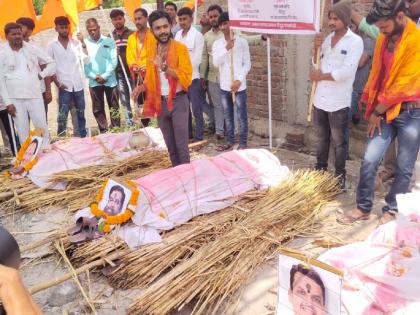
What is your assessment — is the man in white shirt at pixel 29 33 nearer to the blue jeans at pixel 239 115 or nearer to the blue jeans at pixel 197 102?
the blue jeans at pixel 197 102

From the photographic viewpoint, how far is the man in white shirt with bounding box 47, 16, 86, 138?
6.36 metres

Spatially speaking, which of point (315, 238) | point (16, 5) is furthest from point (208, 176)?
point (16, 5)

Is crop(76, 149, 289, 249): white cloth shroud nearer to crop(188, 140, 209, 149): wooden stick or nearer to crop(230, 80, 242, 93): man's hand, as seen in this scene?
A: crop(230, 80, 242, 93): man's hand

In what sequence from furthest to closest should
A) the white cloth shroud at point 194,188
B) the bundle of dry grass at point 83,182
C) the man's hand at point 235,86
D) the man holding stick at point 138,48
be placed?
the man holding stick at point 138,48
the man's hand at point 235,86
the bundle of dry grass at point 83,182
the white cloth shroud at point 194,188

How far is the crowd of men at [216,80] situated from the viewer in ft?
10.7

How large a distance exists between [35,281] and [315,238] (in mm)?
2229

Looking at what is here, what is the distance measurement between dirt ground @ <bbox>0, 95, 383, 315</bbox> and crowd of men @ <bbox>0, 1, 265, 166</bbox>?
154 centimetres

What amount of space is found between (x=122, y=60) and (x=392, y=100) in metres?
4.65

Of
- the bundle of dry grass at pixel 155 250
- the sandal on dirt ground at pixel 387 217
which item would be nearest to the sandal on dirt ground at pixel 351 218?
the sandal on dirt ground at pixel 387 217

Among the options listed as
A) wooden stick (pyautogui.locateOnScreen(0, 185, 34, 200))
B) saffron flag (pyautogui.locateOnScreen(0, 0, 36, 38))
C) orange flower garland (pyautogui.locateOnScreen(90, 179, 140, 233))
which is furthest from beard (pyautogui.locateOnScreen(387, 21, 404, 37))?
saffron flag (pyautogui.locateOnScreen(0, 0, 36, 38))

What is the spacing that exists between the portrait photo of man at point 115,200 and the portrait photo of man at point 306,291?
186cm

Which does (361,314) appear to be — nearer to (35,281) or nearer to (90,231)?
(90,231)

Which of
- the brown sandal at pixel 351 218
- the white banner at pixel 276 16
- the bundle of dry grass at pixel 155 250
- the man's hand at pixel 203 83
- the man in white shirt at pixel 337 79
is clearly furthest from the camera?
A: the man's hand at pixel 203 83

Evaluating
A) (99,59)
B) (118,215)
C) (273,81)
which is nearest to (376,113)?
(118,215)
